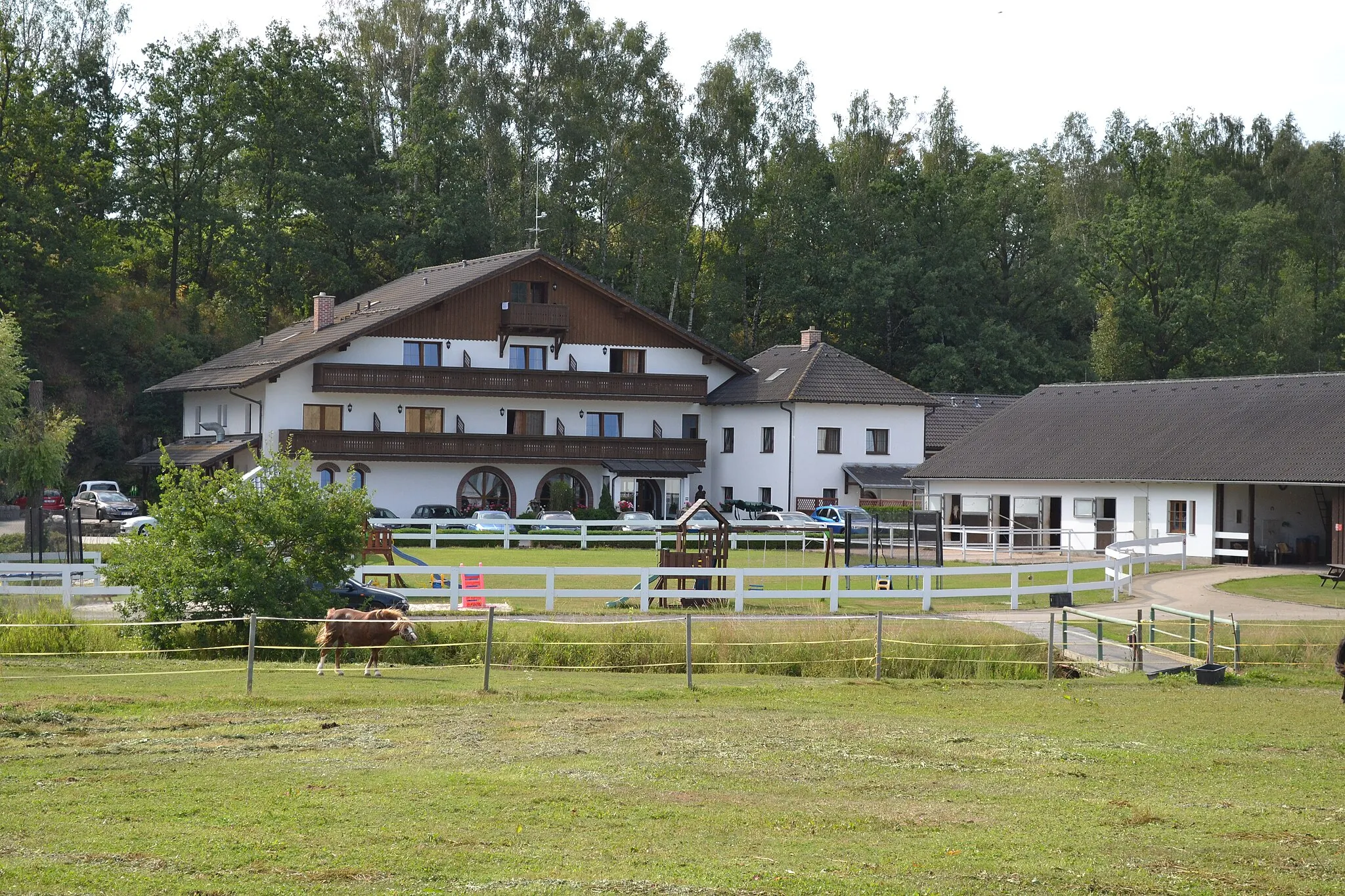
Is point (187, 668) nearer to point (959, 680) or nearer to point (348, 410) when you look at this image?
point (959, 680)

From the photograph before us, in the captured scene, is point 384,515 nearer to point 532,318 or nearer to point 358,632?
point 532,318

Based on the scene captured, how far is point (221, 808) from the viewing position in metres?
11.9

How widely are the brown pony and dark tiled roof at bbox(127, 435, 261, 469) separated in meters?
36.9

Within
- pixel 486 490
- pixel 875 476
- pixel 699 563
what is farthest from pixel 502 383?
pixel 699 563

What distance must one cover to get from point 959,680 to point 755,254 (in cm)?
6238

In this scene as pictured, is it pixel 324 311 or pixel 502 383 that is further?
pixel 324 311

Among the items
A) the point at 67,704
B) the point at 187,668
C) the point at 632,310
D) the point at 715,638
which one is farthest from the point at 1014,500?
the point at 67,704

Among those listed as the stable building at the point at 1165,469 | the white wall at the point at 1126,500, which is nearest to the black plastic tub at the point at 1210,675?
the stable building at the point at 1165,469

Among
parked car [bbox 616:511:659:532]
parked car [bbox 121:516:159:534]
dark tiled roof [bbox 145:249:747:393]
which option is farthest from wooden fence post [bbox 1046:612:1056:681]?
dark tiled roof [bbox 145:249:747:393]

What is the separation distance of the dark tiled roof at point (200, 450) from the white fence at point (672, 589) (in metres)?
27.0

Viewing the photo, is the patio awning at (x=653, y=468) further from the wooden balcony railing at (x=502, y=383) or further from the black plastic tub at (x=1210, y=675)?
the black plastic tub at (x=1210, y=675)

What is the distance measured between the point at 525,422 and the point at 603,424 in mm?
3584

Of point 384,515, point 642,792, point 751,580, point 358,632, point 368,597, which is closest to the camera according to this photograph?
point 642,792

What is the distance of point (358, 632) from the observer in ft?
69.1
